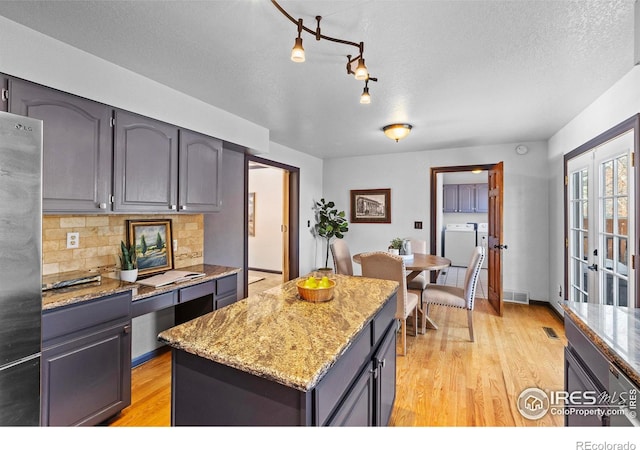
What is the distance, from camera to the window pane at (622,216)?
2.34 m

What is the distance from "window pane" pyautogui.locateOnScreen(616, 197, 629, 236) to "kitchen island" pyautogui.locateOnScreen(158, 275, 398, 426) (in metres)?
2.27

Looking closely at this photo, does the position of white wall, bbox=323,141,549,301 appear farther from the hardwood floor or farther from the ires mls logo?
the ires mls logo

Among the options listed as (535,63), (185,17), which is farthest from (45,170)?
(535,63)

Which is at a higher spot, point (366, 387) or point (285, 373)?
point (285, 373)

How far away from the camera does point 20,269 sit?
4.17 feet

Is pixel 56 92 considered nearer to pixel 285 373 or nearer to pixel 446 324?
pixel 285 373

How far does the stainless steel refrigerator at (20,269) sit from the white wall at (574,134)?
361 cm

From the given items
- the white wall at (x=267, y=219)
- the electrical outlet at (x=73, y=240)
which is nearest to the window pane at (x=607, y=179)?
the electrical outlet at (x=73, y=240)

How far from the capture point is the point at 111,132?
202 centimetres

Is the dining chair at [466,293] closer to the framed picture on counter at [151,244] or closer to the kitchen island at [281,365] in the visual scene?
the kitchen island at [281,365]

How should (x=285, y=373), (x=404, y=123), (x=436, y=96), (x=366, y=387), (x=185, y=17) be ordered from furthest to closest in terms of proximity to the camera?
(x=404, y=123) → (x=436, y=96) → (x=185, y=17) → (x=366, y=387) → (x=285, y=373)

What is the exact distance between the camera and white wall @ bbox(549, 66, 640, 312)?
224 centimetres

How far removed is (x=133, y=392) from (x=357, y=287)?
1.83 meters

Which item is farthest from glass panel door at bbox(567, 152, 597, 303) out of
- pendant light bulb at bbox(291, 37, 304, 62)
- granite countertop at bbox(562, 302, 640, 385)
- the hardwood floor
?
pendant light bulb at bbox(291, 37, 304, 62)
